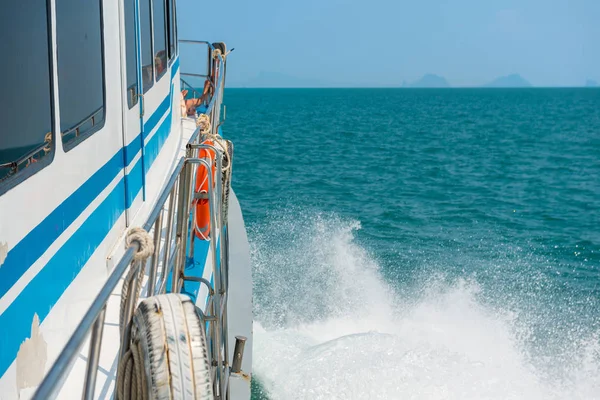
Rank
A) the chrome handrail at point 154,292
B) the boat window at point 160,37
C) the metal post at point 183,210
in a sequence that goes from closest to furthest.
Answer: the chrome handrail at point 154,292
the metal post at point 183,210
the boat window at point 160,37

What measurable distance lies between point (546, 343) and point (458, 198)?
10.3m

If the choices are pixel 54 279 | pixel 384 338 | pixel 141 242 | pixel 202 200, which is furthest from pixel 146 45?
pixel 384 338

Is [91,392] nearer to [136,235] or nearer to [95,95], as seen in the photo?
[136,235]

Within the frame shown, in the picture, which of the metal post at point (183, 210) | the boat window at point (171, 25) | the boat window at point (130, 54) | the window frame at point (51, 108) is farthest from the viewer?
the boat window at point (171, 25)

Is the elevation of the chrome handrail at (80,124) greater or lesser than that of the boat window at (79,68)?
lesser

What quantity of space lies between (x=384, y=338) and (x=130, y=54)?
4726 mm

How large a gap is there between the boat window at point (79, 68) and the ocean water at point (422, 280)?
4298 mm

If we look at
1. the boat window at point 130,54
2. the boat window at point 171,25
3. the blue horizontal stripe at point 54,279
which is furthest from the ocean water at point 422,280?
the blue horizontal stripe at point 54,279

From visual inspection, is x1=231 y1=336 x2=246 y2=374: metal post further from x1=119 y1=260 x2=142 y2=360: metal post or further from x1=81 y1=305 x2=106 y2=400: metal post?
x1=81 y1=305 x2=106 y2=400: metal post

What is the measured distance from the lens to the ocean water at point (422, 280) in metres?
7.05

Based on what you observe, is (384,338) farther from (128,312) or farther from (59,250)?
(128,312)

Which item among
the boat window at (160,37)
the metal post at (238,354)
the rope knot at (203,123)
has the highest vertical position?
the boat window at (160,37)

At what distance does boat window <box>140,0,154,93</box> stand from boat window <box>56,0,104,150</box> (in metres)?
0.98

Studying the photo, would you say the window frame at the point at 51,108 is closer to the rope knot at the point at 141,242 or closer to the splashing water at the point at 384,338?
the rope knot at the point at 141,242
